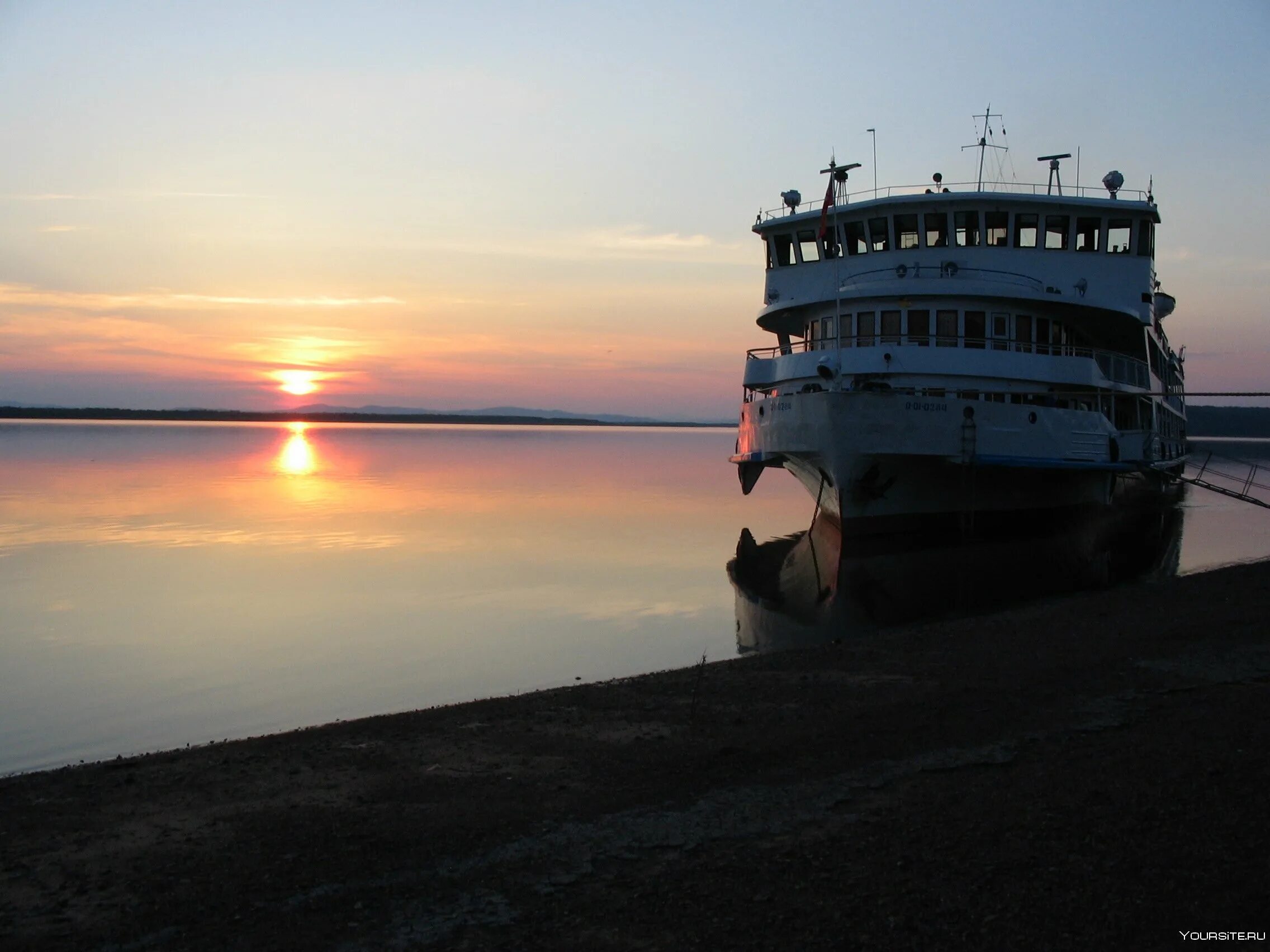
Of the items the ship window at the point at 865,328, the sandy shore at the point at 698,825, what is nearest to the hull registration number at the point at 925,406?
the ship window at the point at 865,328

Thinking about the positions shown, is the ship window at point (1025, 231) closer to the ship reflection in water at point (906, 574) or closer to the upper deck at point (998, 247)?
the upper deck at point (998, 247)

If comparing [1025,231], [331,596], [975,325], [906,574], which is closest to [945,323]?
[975,325]

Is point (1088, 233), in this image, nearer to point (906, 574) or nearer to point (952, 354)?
point (952, 354)

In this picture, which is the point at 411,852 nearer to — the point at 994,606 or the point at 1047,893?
the point at 1047,893

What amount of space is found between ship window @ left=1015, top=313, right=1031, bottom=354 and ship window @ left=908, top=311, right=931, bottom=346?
6.97ft

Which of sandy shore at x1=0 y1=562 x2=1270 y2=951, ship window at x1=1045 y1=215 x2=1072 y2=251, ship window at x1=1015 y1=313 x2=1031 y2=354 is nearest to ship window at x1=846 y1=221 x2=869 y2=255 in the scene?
ship window at x1=1015 y1=313 x2=1031 y2=354

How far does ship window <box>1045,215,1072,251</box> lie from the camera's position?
86.9ft

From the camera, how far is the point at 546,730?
8992 mm

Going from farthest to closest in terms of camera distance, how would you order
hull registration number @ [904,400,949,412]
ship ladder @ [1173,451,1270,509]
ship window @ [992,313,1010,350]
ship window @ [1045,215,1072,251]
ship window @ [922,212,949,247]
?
ship ladder @ [1173,451,1270,509]
ship window @ [1045,215,1072,251]
ship window @ [922,212,949,247]
ship window @ [992,313,1010,350]
hull registration number @ [904,400,949,412]

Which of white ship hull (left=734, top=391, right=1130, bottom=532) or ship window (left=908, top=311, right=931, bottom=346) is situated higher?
ship window (left=908, top=311, right=931, bottom=346)

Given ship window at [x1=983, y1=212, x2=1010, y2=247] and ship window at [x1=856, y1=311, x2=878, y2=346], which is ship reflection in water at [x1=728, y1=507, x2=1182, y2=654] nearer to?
ship window at [x1=856, y1=311, x2=878, y2=346]

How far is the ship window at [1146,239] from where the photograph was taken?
27.1 meters

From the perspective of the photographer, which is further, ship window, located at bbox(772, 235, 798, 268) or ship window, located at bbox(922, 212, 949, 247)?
ship window, located at bbox(772, 235, 798, 268)

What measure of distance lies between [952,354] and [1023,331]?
2514 mm
